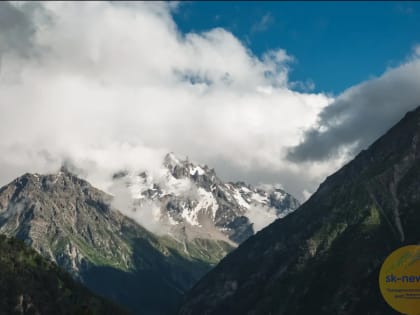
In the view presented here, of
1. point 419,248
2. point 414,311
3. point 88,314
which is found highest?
point 88,314

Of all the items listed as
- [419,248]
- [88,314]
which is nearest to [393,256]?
[419,248]

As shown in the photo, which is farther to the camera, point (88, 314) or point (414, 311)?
point (88, 314)

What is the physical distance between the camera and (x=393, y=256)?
378 feet

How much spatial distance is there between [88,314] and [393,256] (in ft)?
231

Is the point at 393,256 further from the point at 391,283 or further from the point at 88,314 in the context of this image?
the point at 88,314

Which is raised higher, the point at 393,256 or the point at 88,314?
the point at 88,314

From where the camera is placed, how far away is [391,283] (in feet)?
376

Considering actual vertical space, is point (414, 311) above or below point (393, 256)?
below

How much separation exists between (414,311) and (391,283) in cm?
648

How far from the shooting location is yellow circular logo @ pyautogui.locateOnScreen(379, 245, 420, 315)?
112750mm

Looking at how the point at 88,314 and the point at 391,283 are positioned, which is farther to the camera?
the point at 88,314

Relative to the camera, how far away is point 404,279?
113 m

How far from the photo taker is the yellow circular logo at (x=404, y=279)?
11275 centimetres

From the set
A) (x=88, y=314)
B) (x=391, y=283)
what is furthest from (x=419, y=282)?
(x=88, y=314)
